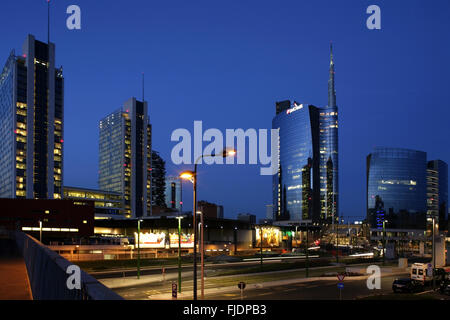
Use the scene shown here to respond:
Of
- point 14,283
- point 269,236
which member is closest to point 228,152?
point 14,283

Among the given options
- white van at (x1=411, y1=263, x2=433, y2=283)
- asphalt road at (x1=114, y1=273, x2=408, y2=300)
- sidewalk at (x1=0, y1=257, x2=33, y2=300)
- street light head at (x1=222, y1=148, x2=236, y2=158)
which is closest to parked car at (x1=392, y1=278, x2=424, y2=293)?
asphalt road at (x1=114, y1=273, x2=408, y2=300)

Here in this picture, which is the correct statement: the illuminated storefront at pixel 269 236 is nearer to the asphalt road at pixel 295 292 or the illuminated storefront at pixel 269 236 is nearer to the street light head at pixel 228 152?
the asphalt road at pixel 295 292

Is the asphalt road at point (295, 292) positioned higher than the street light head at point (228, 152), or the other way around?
the street light head at point (228, 152)

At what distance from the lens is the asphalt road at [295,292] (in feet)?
124

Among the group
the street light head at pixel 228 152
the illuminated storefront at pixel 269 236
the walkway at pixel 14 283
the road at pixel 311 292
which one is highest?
the street light head at pixel 228 152

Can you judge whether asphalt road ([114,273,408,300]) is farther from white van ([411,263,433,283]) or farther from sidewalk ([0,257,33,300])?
sidewalk ([0,257,33,300])

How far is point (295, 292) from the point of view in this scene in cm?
4156

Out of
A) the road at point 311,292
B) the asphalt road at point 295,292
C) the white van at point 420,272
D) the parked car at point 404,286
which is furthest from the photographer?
the white van at point 420,272

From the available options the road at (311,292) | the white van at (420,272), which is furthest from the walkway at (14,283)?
the white van at (420,272)

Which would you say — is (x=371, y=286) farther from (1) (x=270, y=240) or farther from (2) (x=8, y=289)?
(1) (x=270, y=240)

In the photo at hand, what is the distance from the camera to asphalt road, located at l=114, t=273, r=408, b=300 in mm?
37656

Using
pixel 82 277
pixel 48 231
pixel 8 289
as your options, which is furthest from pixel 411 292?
pixel 48 231

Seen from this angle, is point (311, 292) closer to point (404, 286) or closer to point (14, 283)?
point (404, 286)
